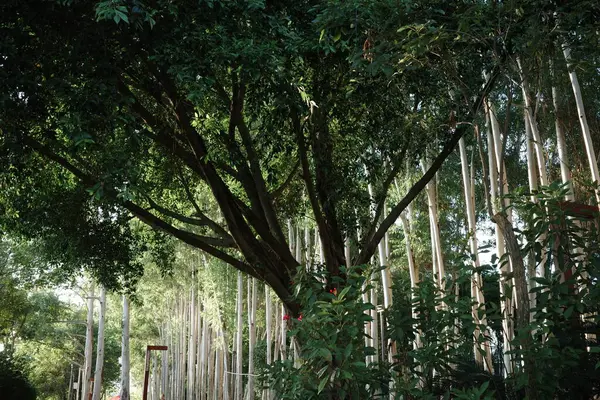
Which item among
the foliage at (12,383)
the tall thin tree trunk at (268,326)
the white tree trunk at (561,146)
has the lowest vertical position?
the foliage at (12,383)

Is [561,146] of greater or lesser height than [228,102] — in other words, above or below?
above

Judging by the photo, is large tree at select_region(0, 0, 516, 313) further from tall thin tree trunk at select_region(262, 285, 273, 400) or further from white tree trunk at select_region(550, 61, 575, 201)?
tall thin tree trunk at select_region(262, 285, 273, 400)

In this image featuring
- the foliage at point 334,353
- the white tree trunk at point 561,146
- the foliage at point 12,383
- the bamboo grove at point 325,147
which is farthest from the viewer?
the foliage at point 12,383

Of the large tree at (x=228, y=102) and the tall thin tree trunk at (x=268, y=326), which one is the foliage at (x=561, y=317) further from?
the tall thin tree trunk at (x=268, y=326)

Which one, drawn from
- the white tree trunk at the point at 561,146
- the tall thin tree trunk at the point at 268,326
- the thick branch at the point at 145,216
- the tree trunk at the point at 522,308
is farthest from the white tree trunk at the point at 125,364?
the tree trunk at the point at 522,308

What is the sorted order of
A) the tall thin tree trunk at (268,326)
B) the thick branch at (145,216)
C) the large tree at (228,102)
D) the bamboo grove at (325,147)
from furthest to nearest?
the tall thin tree trunk at (268,326) < the thick branch at (145,216) < the large tree at (228,102) < the bamboo grove at (325,147)

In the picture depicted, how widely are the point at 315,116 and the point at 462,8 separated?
207cm

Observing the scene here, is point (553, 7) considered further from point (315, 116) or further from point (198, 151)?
point (198, 151)

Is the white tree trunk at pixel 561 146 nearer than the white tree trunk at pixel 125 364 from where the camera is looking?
Yes

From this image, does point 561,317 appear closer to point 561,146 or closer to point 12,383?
point 561,146

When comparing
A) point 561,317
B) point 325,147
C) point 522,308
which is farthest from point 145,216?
point 561,317

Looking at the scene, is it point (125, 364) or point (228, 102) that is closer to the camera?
point (228, 102)

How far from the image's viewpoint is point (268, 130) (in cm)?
746

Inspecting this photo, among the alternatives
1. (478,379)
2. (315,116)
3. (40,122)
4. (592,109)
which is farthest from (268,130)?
(592,109)
